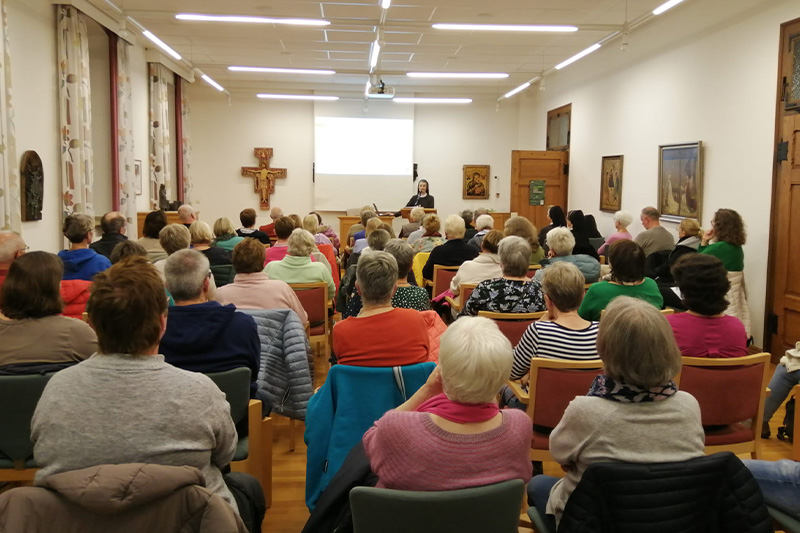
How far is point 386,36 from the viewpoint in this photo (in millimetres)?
10328

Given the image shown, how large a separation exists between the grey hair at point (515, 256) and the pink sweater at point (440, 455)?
2.45 meters

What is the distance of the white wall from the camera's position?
22.7 ft

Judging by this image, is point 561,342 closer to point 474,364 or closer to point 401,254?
point 474,364

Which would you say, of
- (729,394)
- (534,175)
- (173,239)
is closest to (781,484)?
(729,394)

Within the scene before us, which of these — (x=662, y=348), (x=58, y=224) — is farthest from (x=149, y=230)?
(x=662, y=348)

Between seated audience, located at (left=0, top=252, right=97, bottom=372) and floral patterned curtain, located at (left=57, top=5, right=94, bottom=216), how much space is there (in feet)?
20.0

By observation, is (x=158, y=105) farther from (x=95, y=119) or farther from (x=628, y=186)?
(x=628, y=186)

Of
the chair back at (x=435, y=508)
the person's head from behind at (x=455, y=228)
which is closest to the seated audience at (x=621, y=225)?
the person's head from behind at (x=455, y=228)

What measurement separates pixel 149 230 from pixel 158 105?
6.66 meters

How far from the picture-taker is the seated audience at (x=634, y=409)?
1864mm

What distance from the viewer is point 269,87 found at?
15852 millimetres

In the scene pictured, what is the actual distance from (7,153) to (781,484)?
7.16 meters

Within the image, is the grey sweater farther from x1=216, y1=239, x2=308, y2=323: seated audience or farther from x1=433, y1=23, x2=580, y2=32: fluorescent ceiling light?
x1=433, y1=23, x2=580, y2=32: fluorescent ceiling light

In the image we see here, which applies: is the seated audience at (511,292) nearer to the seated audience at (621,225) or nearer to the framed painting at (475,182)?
the seated audience at (621,225)
